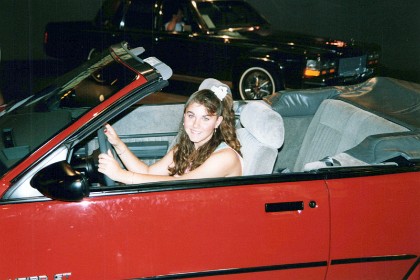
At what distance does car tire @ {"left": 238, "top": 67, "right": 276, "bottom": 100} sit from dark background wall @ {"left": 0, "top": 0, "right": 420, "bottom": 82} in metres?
6.01

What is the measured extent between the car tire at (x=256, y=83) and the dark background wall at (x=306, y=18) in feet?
19.7

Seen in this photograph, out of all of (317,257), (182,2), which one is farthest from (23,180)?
→ (182,2)

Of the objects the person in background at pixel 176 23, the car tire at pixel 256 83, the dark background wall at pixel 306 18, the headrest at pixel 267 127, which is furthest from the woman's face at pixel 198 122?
the dark background wall at pixel 306 18

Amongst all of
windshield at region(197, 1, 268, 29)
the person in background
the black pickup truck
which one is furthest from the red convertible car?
the person in background

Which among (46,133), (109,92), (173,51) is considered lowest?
(173,51)

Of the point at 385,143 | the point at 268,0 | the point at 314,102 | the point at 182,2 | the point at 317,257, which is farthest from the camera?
the point at 268,0

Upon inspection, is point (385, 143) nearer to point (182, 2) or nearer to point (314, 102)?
point (314, 102)

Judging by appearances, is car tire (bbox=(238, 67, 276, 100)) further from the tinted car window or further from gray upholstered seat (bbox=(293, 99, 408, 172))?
gray upholstered seat (bbox=(293, 99, 408, 172))

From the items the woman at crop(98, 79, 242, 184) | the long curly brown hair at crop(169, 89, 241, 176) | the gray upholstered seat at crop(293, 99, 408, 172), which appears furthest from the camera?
the gray upholstered seat at crop(293, 99, 408, 172)

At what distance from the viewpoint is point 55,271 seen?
262cm

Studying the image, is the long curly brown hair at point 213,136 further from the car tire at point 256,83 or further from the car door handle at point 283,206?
the car tire at point 256,83

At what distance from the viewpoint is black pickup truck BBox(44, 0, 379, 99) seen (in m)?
7.89

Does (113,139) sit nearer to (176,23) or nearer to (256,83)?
(256,83)

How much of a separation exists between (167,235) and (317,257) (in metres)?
0.78
